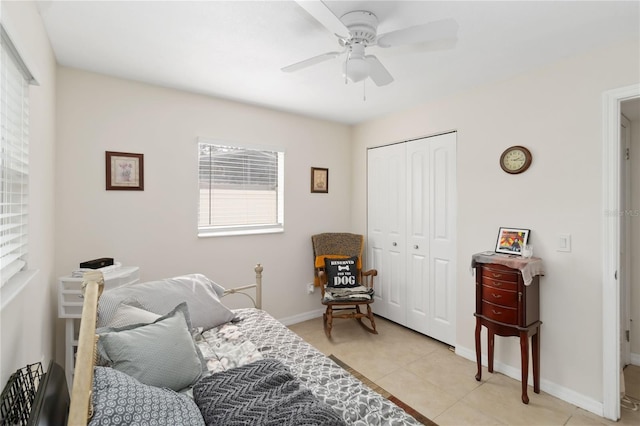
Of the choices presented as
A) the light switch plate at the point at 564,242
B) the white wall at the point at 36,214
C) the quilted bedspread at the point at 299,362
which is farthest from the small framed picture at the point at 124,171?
the light switch plate at the point at 564,242

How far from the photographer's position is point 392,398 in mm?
2322

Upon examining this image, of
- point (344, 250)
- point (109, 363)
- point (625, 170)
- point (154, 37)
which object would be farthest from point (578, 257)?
point (154, 37)

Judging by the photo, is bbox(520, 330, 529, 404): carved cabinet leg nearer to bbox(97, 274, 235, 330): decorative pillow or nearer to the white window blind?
bbox(97, 274, 235, 330): decorative pillow

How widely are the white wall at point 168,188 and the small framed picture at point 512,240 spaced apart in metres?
2.02

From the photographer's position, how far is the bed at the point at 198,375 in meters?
0.99

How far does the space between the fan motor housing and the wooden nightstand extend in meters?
1.87

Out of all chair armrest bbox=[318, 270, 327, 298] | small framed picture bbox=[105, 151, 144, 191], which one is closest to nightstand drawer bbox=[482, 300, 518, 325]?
chair armrest bbox=[318, 270, 327, 298]

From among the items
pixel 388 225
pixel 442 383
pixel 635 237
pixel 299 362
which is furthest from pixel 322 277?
pixel 635 237

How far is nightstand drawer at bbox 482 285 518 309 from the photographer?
7.61ft

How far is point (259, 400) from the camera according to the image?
1190 millimetres

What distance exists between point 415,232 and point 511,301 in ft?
4.21

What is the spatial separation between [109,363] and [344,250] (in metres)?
2.84

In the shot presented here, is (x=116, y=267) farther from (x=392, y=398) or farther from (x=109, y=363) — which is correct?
(x=392, y=398)

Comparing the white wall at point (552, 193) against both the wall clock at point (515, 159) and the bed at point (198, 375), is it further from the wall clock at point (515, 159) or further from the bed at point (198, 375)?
the bed at point (198, 375)
